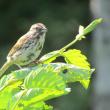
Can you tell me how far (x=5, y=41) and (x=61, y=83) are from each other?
1086 centimetres

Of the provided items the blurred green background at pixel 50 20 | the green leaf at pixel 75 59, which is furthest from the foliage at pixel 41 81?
the blurred green background at pixel 50 20

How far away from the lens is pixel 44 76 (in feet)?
4.86

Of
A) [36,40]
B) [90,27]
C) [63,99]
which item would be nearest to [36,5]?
[63,99]

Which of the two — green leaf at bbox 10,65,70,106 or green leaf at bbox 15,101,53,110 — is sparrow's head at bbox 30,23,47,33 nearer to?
green leaf at bbox 15,101,53,110

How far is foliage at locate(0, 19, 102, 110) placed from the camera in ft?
4.84

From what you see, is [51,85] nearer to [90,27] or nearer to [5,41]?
[90,27]

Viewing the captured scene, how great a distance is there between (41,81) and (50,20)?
33.9 feet

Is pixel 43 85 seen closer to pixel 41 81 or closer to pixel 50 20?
pixel 41 81

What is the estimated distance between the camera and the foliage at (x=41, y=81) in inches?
58.1

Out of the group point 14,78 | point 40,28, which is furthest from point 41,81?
point 40,28

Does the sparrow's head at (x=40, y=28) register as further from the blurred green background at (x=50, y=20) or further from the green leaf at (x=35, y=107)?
the blurred green background at (x=50, y=20)

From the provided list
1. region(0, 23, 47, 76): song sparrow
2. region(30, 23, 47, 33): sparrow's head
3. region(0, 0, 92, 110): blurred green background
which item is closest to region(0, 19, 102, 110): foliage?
region(0, 23, 47, 76): song sparrow

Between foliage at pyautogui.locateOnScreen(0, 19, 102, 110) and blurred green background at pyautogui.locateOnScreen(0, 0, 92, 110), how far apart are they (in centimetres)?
899

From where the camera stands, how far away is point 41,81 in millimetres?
1473
